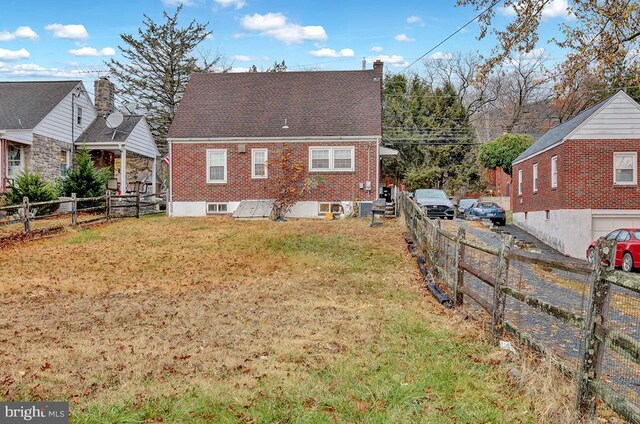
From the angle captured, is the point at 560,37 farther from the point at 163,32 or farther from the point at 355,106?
the point at 163,32

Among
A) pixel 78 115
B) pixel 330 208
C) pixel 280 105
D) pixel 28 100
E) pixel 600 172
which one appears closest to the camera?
pixel 600 172

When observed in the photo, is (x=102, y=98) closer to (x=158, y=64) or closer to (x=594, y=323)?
(x=158, y=64)

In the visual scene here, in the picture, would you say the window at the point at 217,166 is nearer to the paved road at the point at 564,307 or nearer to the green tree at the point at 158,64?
the paved road at the point at 564,307

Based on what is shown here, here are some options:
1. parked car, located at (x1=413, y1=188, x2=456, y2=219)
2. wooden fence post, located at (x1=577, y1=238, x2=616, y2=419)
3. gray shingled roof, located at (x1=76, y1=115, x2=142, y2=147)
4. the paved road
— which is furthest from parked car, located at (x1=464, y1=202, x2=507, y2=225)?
wooden fence post, located at (x1=577, y1=238, x2=616, y2=419)

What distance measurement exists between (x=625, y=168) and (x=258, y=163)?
16.4 metres

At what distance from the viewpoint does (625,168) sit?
69.0ft

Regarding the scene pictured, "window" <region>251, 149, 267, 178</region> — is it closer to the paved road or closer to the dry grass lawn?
the dry grass lawn

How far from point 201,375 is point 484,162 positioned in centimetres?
4248

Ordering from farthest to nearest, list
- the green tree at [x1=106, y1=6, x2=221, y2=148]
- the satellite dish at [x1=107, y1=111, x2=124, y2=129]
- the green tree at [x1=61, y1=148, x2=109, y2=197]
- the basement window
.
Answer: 1. the green tree at [x1=106, y1=6, x2=221, y2=148]
2. the satellite dish at [x1=107, y1=111, x2=124, y2=129]
3. the basement window
4. the green tree at [x1=61, y1=148, x2=109, y2=197]

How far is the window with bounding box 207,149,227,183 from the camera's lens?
22953 mm

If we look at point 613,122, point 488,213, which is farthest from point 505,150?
point 613,122

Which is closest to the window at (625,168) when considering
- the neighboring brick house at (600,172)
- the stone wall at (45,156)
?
the neighboring brick house at (600,172)

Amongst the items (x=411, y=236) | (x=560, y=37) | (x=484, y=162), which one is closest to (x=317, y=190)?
(x=411, y=236)

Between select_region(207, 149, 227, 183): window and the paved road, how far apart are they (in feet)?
54.0
